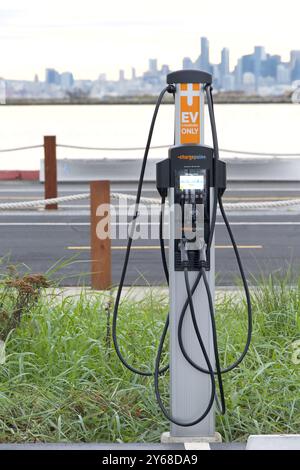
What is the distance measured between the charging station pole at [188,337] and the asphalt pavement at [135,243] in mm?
3649

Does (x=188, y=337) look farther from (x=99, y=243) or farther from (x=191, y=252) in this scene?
(x=99, y=243)

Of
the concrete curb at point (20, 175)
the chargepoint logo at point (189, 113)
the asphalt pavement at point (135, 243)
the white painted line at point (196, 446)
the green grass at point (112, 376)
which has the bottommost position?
the concrete curb at point (20, 175)

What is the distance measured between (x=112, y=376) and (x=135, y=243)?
25.4 feet

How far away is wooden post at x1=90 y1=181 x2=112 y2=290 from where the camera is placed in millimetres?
8891

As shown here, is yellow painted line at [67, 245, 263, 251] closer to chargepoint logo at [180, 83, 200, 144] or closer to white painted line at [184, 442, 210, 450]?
white painted line at [184, 442, 210, 450]

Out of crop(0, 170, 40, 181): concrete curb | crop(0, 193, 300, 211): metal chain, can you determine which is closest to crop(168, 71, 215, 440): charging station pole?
crop(0, 193, 300, 211): metal chain

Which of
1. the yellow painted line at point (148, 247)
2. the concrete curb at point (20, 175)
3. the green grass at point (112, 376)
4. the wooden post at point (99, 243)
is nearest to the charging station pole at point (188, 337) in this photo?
the green grass at point (112, 376)

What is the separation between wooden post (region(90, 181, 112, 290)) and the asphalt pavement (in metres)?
0.18

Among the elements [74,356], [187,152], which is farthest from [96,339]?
[187,152]

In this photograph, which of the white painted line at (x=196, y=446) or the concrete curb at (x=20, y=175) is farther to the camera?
the concrete curb at (x=20, y=175)

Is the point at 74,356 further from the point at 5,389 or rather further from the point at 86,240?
the point at 86,240

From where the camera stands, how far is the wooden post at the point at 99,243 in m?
8.89

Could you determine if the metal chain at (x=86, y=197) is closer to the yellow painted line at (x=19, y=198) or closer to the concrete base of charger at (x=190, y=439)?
the concrete base of charger at (x=190, y=439)

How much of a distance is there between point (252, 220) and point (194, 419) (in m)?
11.2
